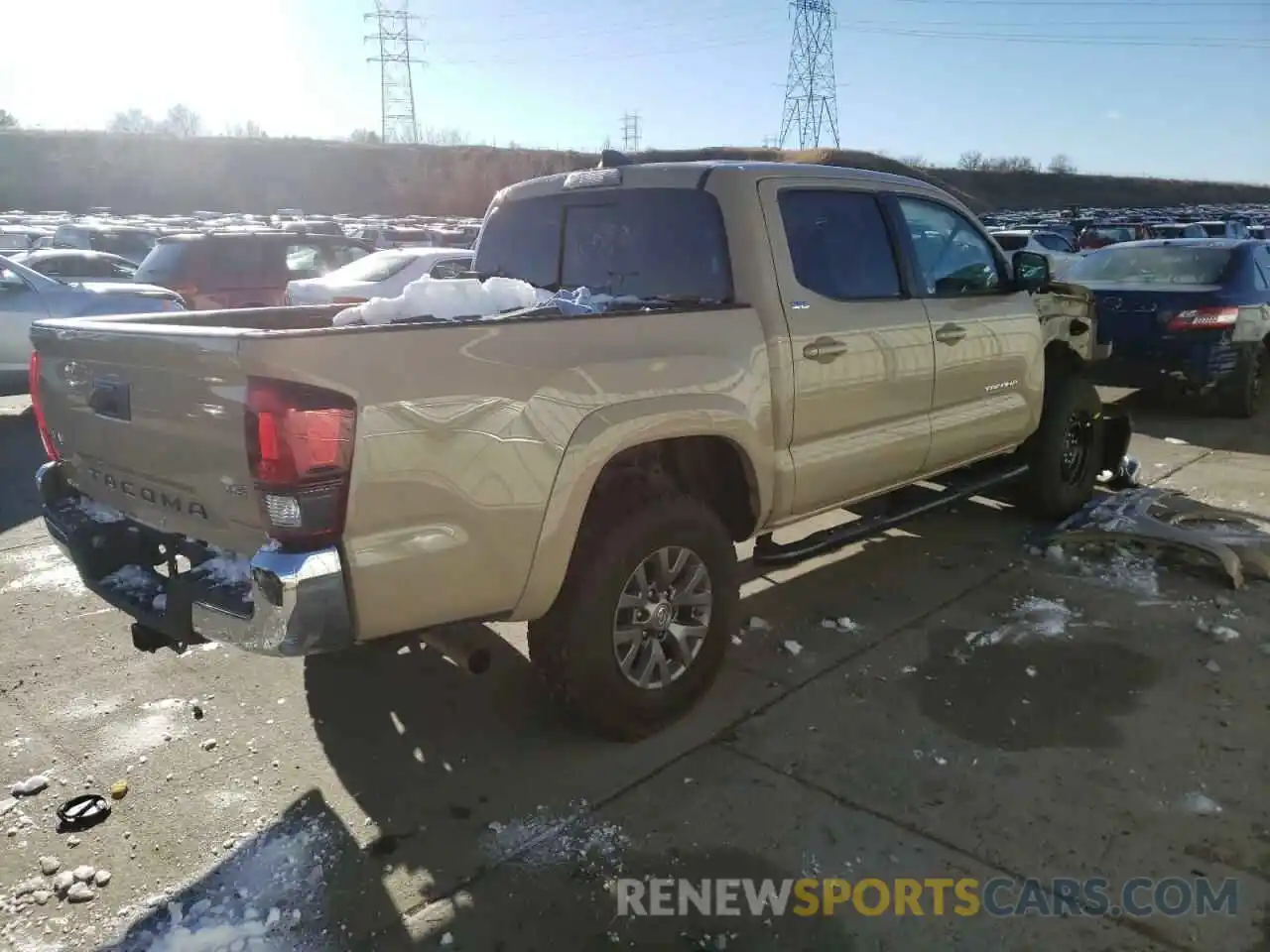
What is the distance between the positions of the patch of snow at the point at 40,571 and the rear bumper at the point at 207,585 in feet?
6.24

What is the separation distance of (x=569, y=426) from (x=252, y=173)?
61779mm

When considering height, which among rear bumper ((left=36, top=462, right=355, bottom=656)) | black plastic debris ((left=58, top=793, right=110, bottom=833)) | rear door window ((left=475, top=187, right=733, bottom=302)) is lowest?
black plastic debris ((left=58, top=793, right=110, bottom=833))

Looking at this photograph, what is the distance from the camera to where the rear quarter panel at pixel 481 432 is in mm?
2699

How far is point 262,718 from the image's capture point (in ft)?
12.7

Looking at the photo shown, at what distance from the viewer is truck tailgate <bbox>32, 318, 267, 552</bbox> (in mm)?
2740

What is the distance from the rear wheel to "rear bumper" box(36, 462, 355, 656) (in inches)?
377

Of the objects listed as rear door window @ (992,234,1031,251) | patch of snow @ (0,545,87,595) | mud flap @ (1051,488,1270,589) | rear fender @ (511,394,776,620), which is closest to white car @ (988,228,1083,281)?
rear door window @ (992,234,1031,251)

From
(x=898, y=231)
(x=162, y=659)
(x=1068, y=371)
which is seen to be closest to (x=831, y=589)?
(x=898, y=231)

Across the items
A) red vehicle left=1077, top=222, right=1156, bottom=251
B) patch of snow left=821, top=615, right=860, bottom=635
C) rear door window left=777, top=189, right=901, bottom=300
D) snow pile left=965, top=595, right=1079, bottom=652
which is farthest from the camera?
red vehicle left=1077, top=222, right=1156, bottom=251

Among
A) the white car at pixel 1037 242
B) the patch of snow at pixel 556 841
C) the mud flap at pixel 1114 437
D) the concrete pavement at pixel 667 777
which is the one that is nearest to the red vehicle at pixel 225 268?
the concrete pavement at pixel 667 777

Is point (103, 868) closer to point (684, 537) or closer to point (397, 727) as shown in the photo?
point (397, 727)

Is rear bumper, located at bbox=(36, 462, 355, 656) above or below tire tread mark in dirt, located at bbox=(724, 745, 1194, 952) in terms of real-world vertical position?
above

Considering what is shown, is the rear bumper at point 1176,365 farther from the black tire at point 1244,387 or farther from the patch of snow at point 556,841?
the patch of snow at point 556,841

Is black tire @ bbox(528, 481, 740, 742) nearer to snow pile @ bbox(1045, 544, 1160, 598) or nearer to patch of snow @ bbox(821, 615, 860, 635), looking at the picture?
patch of snow @ bbox(821, 615, 860, 635)
